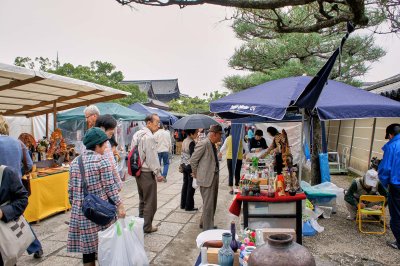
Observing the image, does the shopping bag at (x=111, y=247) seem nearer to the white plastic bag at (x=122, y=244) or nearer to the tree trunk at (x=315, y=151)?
the white plastic bag at (x=122, y=244)

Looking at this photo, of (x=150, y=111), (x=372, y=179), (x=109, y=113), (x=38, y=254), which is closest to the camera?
(x=38, y=254)

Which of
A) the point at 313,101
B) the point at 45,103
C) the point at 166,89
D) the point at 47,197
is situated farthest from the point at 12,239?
the point at 166,89

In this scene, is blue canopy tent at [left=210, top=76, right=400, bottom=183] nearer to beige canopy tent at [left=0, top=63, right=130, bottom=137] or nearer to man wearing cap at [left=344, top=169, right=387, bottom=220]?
man wearing cap at [left=344, top=169, right=387, bottom=220]

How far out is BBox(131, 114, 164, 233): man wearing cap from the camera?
189 inches

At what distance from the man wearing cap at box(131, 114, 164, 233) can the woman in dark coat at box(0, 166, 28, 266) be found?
2286mm

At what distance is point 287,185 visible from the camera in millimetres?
4430

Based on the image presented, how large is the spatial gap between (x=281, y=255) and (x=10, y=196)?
2208mm

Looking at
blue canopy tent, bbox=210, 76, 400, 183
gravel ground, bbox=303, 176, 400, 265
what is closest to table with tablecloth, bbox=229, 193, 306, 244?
gravel ground, bbox=303, 176, 400, 265

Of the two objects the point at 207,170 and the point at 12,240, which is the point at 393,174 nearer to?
the point at 207,170

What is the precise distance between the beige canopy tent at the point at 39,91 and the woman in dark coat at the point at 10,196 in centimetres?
247

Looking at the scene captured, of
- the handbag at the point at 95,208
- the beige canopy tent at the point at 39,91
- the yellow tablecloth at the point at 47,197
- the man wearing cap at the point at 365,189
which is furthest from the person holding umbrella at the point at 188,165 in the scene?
the handbag at the point at 95,208

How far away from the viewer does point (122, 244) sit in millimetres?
3000

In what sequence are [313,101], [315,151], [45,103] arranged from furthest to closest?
[315,151] < [45,103] < [313,101]

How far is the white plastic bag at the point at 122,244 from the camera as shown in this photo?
2.93m
